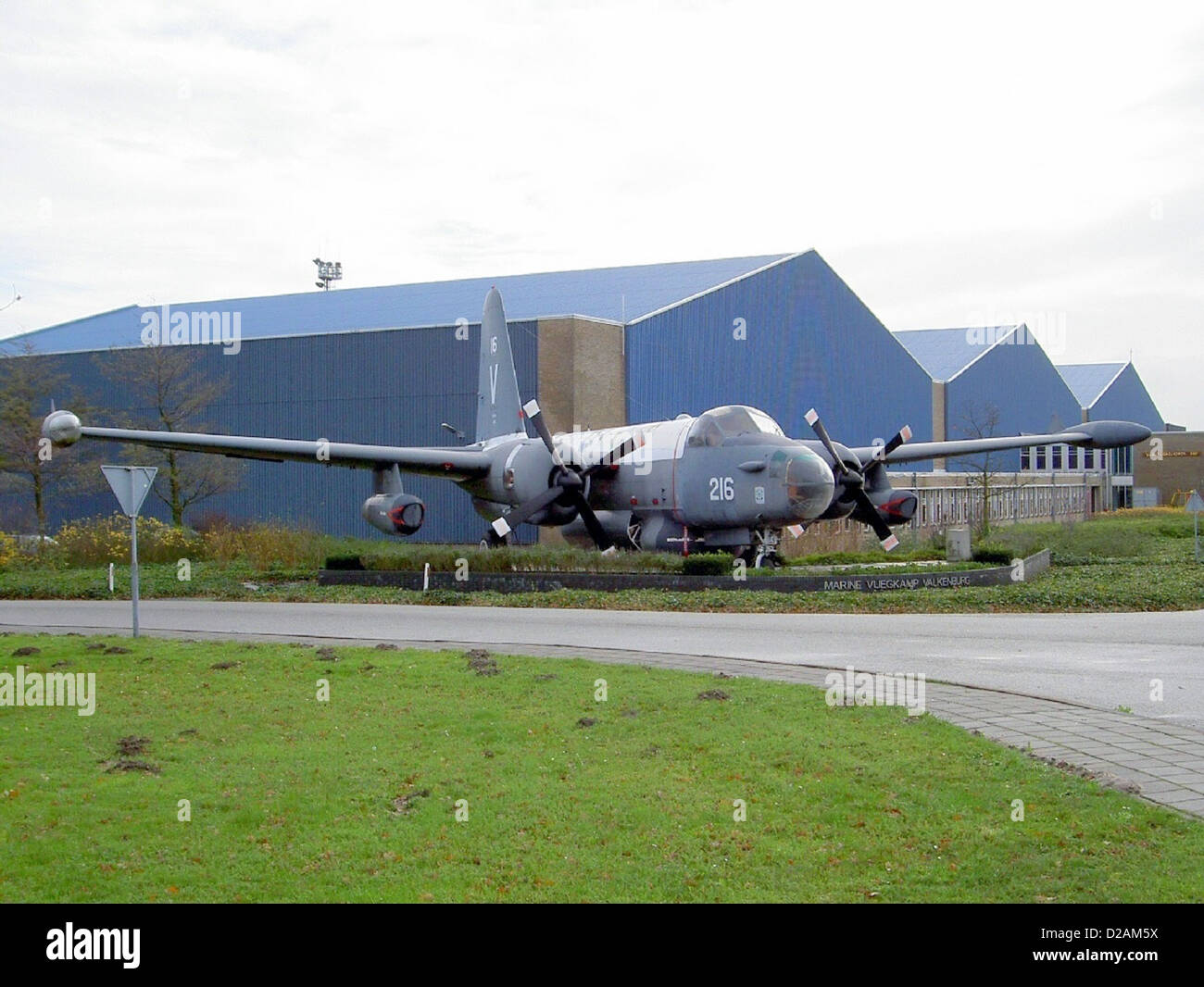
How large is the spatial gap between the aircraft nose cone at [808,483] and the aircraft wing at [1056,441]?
17.3 feet

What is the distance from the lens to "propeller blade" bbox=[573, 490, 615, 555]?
29.7 meters

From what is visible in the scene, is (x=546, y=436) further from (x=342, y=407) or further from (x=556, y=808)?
(x=556, y=808)

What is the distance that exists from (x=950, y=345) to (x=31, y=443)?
54.8 m

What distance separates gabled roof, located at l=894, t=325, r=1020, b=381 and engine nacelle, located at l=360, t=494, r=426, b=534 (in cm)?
4554

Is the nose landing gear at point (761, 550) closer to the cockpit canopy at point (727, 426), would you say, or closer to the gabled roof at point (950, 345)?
the cockpit canopy at point (727, 426)

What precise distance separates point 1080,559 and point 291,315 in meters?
35.3

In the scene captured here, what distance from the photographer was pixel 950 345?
→ 249 feet

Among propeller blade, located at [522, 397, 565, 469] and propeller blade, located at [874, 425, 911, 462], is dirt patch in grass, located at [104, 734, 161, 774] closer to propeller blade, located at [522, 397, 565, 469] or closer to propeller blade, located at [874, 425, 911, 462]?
propeller blade, located at [522, 397, 565, 469]

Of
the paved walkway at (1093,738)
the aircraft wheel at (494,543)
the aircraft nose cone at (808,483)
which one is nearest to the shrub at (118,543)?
the aircraft wheel at (494,543)

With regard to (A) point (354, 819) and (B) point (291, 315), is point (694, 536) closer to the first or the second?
(A) point (354, 819)

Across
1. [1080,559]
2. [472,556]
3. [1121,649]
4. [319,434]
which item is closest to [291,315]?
[319,434]

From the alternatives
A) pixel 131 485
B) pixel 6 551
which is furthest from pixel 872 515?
pixel 6 551

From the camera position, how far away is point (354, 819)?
7699 mm

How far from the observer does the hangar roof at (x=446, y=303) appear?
4728 centimetres
